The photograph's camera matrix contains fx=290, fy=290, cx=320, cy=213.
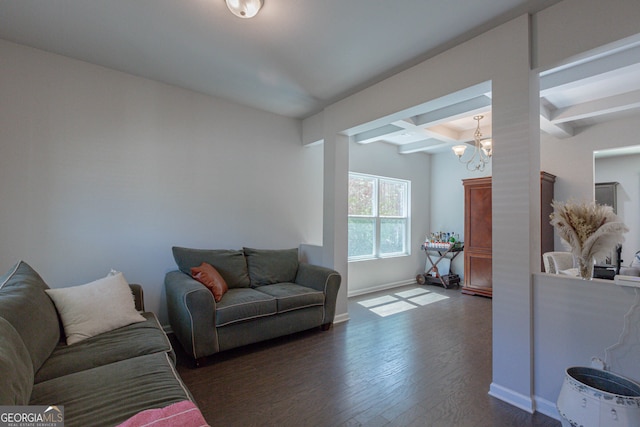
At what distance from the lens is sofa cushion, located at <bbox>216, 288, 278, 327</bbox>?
2549mm

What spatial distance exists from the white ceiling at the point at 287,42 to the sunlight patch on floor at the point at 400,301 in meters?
2.65

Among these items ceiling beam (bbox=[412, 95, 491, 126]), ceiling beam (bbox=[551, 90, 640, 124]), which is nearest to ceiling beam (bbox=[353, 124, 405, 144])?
ceiling beam (bbox=[412, 95, 491, 126])

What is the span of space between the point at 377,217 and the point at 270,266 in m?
2.57

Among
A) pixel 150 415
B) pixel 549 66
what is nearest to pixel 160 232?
pixel 150 415

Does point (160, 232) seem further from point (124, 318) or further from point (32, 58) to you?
point (32, 58)

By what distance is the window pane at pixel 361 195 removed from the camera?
16.7ft

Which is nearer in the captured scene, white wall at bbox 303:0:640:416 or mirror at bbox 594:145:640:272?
white wall at bbox 303:0:640:416

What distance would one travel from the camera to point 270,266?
139 inches

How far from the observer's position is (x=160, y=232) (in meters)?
3.20

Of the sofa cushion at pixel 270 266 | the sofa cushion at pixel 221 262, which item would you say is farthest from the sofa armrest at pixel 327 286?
the sofa cushion at pixel 221 262

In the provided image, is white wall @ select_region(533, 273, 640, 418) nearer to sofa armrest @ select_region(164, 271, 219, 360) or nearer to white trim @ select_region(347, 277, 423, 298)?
sofa armrest @ select_region(164, 271, 219, 360)

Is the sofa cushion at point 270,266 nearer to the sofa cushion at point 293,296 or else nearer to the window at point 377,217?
the sofa cushion at point 293,296

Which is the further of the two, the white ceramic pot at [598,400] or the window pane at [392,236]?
the window pane at [392,236]

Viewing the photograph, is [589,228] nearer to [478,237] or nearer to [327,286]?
[327,286]
